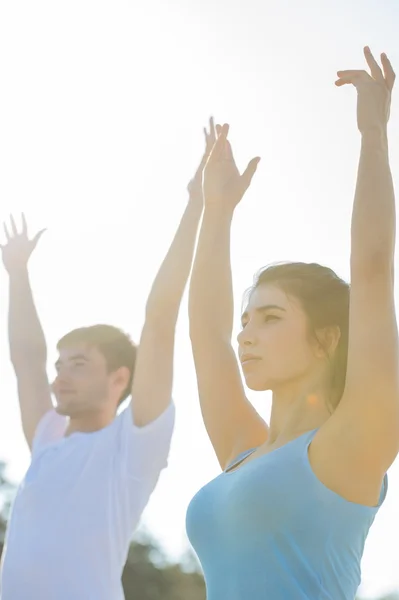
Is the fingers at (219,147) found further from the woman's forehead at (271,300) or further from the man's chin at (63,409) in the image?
the man's chin at (63,409)

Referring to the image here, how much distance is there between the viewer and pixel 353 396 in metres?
2.48

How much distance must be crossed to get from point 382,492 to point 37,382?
11.0ft

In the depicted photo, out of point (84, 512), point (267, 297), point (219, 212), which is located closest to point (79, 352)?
point (84, 512)

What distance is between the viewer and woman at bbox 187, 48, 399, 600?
8.11 feet

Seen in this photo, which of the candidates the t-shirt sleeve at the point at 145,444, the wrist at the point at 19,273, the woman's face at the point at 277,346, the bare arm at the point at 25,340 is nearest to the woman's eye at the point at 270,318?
the woman's face at the point at 277,346

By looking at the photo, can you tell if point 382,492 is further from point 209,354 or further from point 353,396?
point 209,354

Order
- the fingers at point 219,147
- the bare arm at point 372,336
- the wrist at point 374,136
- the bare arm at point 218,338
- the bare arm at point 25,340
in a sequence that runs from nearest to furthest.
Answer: the bare arm at point 372,336
the wrist at point 374,136
the bare arm at point 218,338
the fingers at point 219,147
the bare arm at point 25,340

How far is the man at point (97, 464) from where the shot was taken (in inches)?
174

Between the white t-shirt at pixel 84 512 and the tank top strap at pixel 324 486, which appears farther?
the white t-shirt at pixel 84 512

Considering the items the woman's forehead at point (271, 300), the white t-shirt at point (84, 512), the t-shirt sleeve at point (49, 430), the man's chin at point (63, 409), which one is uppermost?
the woman's forehead at point (271, 300)

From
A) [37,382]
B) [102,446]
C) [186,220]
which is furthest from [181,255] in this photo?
[37,382]

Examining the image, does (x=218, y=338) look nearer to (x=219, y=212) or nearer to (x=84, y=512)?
(x=219, y=212)

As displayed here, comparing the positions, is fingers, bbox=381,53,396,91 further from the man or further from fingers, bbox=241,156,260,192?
the man

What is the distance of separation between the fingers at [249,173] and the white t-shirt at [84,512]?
1.37 m
